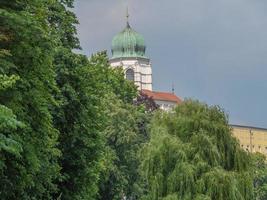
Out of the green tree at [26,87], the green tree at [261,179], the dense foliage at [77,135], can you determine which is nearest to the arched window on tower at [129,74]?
the green tree at [261,179]

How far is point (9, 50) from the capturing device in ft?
66.8

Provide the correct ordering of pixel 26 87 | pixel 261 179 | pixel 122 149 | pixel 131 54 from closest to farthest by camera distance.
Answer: pixel 26 87
pixel 122 149
pixel 261 179
pixel 131 54

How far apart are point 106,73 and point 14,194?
29.3m

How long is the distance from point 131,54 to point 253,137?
3396 centimetres

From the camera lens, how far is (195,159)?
38188mm

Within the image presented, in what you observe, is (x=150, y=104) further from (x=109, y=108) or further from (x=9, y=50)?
(x=9, y=50)

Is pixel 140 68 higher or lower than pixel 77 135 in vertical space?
higher

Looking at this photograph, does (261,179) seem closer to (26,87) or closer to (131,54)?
(26,87)

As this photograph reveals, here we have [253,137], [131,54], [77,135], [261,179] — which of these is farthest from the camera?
[131,54]

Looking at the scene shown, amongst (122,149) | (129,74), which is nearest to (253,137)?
(129,74)

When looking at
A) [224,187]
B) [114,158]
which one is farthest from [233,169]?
[114,158]

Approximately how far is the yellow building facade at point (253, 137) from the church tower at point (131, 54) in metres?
25.2

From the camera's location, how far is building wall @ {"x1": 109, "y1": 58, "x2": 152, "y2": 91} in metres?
184

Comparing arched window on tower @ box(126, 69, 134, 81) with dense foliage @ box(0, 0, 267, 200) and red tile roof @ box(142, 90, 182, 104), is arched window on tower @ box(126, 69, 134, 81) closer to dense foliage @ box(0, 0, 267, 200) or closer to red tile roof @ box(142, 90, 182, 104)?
red tile roof @ box(142, 90, 182, 104)
